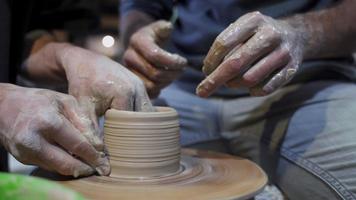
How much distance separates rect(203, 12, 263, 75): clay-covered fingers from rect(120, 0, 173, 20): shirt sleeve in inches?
34.2

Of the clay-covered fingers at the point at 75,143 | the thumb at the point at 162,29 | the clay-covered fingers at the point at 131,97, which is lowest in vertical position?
the clay-covered fingers at the point at 75,143

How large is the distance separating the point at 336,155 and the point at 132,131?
509 mm

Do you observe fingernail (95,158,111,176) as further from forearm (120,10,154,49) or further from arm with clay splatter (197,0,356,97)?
forearm (120,10,154,49)

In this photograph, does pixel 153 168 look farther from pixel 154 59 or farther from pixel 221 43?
pixel 154 59

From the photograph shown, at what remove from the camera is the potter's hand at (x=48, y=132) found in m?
0.95

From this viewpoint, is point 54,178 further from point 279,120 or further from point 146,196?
point 279,120

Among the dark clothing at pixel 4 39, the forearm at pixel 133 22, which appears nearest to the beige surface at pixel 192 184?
the dark clothing at pixel 4 39

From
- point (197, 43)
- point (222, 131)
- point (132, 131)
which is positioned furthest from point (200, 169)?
point (197, 43)

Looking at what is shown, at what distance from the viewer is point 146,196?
892mm

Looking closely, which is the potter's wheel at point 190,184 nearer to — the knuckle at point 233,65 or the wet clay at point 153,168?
the wet clay at point 153,168

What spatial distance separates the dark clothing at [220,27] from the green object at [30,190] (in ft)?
3.47

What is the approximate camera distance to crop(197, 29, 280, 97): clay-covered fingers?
3.48 ft

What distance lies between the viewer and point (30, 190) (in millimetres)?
526

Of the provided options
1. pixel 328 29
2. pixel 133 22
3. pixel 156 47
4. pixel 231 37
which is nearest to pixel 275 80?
pixel 231 37
